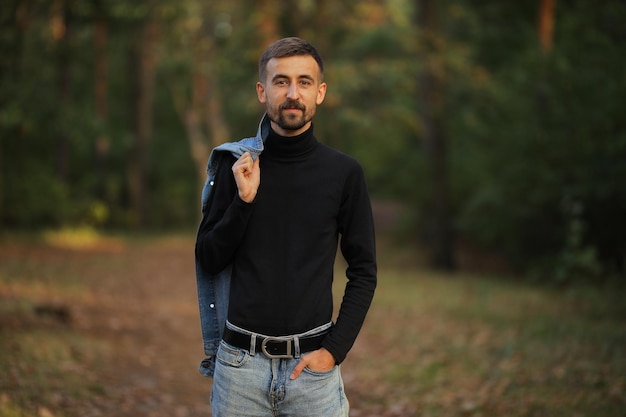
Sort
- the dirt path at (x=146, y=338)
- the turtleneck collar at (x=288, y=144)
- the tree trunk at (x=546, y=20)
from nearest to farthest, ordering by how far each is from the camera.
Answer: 1. the turtleneck collar at (x=288, y=144)
2. the dirt path at (x=146, y=338)
3. the tree trunk at (x=546, y=20)

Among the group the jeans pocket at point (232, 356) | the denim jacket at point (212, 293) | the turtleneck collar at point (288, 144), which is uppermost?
the turtleneck collar at point (288, 144)

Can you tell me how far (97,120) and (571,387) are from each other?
31.9 ft

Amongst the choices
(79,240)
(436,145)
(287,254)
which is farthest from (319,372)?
(79,240)

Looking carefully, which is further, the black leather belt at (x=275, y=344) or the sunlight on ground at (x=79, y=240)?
the sunlight on ground at (x=79, y=240)

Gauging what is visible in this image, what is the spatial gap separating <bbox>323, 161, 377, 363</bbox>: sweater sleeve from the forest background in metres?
7.80

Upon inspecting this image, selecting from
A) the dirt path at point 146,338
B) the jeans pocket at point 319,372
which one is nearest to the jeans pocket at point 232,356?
the jeans pocket at point 319,372

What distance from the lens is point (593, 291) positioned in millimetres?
12438

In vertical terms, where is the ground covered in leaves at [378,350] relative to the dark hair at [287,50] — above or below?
below

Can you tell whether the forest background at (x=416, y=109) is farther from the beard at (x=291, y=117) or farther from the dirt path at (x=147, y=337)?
the beard at (x=291, y=117)

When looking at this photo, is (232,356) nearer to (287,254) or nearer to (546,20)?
(287,254)

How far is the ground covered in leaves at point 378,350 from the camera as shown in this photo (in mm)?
6621

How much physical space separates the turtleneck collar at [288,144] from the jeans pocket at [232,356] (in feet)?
2.81

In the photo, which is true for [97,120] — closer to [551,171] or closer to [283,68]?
[551,171]

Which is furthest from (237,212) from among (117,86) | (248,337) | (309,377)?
(117,86)
